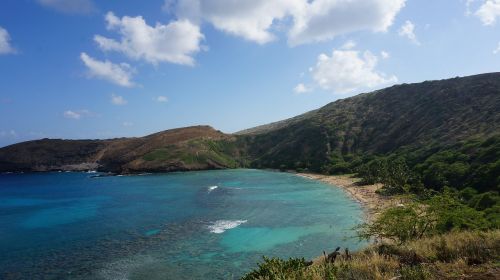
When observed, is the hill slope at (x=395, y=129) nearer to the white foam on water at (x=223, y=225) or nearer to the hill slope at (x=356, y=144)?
the hill slope at (x=356, y=144)

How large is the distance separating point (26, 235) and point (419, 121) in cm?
12084

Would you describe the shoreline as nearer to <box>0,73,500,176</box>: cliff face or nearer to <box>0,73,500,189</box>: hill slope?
<box>0,73,500,189</box>: hill slope

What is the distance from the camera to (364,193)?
273 ft

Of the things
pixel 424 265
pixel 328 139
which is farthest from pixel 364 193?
pixel 328 139

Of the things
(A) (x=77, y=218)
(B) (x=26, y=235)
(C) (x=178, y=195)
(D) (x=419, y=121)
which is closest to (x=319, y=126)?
(D) (x=419, y=121)

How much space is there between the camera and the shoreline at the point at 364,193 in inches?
2515

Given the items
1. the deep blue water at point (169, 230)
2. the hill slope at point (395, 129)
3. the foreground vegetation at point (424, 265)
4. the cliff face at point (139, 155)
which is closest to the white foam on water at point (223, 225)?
the deep blue water at point (169, 230)

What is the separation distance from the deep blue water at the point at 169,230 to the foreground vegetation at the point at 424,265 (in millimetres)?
21383

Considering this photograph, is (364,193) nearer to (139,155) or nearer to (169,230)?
(169,230)

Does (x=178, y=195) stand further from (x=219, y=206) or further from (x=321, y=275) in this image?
(x=321, y=275)

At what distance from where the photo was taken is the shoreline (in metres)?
63.9

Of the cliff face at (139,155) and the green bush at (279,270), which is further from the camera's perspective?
the cliff face at (139,155)

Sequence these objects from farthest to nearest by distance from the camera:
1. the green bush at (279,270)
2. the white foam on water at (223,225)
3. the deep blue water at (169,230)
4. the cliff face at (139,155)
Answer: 1. the cliff face at (139,155)
2. the white foam on water at (223,225)
3. the deep blue water at (169,230)
4. the green bush at (279,270)

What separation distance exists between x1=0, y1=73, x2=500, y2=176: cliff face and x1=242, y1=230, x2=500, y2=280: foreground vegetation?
299 ft
